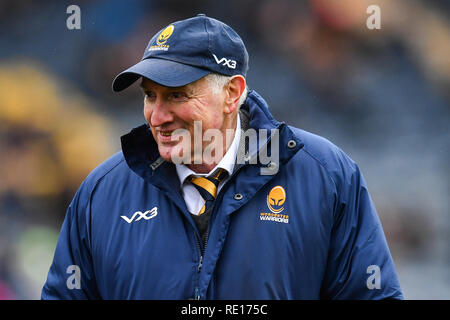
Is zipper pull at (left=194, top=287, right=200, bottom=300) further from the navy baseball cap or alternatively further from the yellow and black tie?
the navy baseball cap

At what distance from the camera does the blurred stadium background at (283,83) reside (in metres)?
5.54

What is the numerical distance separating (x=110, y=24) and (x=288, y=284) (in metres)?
3.74

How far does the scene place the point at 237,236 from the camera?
245cm

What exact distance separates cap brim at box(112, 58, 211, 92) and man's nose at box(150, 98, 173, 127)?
0.12 m

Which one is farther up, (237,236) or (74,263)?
(237,236)

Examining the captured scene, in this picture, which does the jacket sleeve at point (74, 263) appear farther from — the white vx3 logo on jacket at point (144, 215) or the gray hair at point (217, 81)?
the gray hair at point (217, 81)

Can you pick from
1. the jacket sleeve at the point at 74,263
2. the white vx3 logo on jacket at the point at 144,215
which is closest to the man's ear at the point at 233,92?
the white vx3 logo on jacket at the point at 144,215

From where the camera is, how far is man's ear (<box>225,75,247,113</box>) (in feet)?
8.87

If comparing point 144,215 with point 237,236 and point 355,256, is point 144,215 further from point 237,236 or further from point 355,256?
point 355,256

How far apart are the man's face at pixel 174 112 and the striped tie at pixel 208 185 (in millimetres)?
118

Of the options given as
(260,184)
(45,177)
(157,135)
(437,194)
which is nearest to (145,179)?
(157,135)

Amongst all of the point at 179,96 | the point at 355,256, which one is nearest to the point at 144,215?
the point at 179,96

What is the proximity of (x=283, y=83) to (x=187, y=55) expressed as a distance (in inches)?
124
